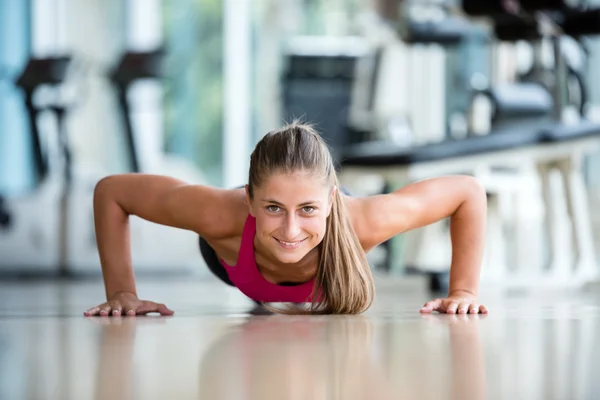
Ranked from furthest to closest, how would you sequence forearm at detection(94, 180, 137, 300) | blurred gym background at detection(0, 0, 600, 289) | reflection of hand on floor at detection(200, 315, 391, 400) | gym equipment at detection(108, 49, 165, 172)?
gym equipment at detection(108, 49, 165, 172), blurred gym background at detection(0, 0, 600, 289), forearm at detection(94, 180, 137, 300), reflection of hand on floor at detection(200, 315, 391, 400)

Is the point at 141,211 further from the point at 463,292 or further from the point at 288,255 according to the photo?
the point at 463,292

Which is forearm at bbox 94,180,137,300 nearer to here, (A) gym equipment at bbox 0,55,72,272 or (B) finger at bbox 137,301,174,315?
(B) finger at bbox 137,301,174,315

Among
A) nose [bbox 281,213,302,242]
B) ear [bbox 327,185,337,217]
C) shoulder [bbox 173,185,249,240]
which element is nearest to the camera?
nose [bbox 281,213,302,242]

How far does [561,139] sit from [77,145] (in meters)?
3.86

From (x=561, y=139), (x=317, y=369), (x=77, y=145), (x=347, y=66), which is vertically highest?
(x=347, y=66)

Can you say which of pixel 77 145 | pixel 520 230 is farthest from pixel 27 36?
pixel 520 230

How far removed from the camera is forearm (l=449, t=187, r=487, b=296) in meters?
2.10

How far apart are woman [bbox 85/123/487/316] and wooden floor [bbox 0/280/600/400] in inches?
5.8

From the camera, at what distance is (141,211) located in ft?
6.84

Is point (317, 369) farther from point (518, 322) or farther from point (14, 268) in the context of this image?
point (14, 268)

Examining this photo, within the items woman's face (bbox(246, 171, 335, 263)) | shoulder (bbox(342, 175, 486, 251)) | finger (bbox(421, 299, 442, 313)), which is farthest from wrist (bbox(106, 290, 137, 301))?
finger (bbox(421, 299, 442, 313))

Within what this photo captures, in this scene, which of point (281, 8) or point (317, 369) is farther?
point (281, 8)

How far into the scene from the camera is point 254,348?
126 cm

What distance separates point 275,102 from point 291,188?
540cm
